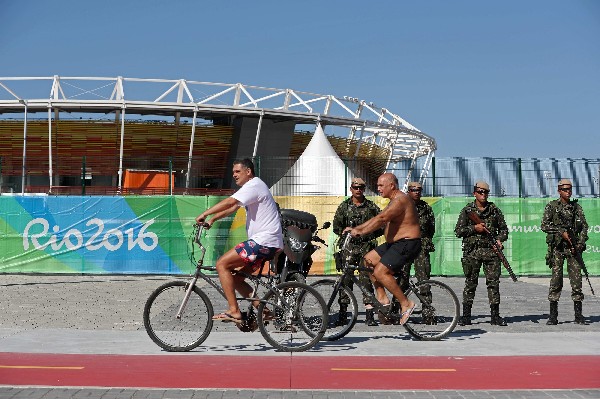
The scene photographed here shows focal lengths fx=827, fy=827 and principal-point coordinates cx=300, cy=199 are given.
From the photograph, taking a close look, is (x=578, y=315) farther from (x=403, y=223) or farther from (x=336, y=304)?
(x=336, y=304)

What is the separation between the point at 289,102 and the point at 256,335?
50.6 metres

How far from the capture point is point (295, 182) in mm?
21188

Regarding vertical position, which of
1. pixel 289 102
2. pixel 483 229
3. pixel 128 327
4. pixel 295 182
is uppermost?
pixel 289 102

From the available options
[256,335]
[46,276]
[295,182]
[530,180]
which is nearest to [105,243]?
[46,276]

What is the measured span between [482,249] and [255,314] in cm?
366

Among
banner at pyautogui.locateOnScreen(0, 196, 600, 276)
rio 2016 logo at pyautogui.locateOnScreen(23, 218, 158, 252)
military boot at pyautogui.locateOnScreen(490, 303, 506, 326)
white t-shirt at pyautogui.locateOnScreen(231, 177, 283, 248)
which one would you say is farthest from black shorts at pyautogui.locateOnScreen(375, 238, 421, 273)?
rio 2016 logo at pyautogui.locateOnScreen(23, 218, 158, 252)

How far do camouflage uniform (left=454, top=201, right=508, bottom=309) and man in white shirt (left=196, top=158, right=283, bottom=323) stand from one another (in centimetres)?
339

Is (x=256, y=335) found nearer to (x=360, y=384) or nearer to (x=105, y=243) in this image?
(x=360, y=384)

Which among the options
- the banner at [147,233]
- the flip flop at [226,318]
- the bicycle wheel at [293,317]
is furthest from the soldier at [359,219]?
the banner at [147,233]

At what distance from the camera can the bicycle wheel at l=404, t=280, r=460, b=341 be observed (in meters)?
8.91

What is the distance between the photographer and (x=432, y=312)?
8.89m

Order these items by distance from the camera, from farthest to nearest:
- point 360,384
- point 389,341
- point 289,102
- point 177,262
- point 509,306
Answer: point 289,102, point 177,262, point 509,306, point 389,341, point 360,384

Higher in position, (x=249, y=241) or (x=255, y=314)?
(x=249, y=241)

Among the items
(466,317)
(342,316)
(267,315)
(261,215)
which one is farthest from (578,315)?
(261,215)
